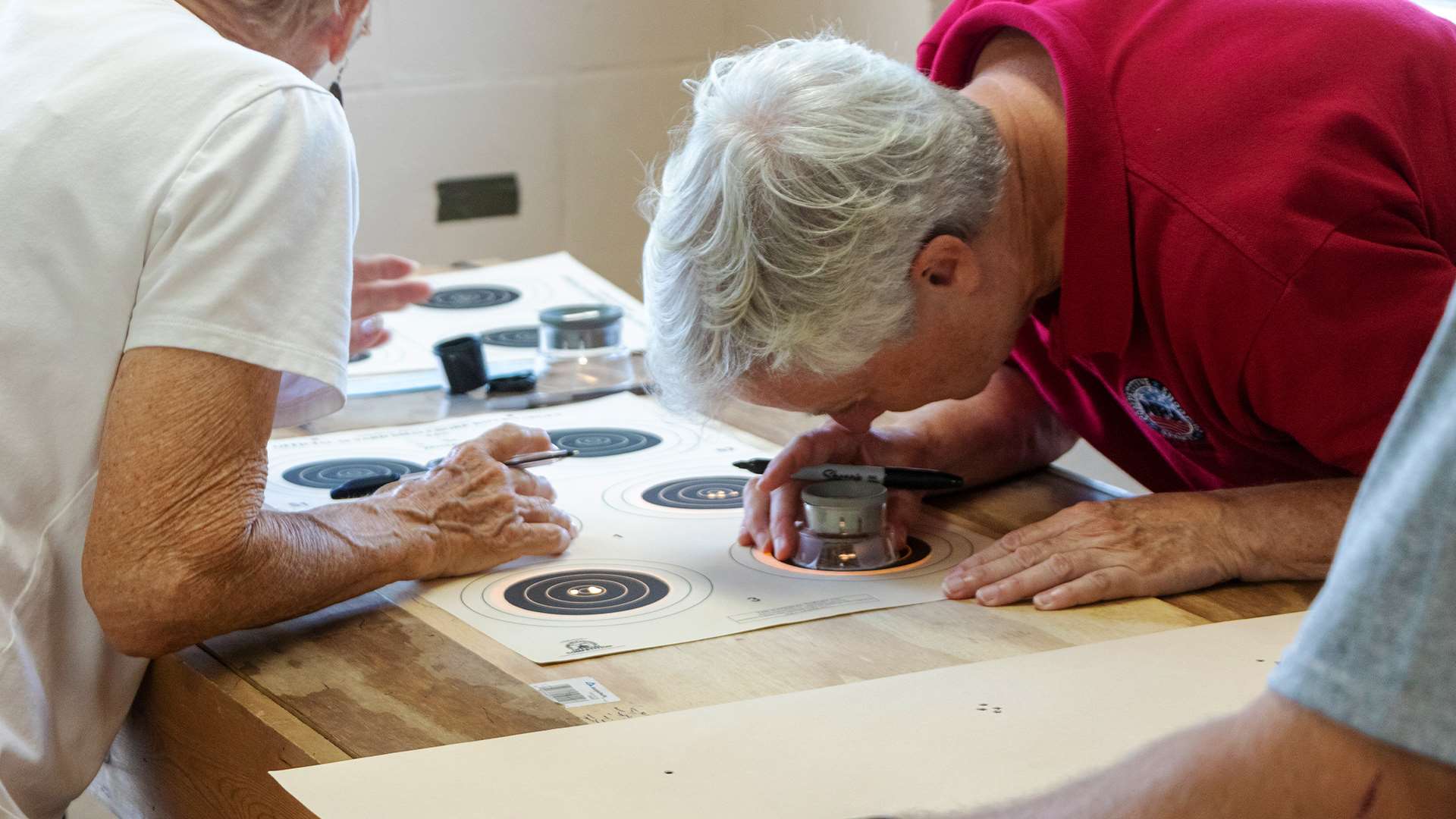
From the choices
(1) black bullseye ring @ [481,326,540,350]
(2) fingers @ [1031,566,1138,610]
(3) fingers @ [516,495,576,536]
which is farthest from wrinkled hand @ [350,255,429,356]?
(2) fingers @ [1031,566,1138,610]

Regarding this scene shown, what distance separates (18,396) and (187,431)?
15cm

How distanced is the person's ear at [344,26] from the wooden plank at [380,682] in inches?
20.9

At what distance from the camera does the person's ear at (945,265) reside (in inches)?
54.5

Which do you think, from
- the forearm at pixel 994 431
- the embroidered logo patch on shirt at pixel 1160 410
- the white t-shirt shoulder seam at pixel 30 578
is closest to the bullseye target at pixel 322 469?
the white t-shirt shoulder seam at pixel 30 578

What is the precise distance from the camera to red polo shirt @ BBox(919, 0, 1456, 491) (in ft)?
4.26

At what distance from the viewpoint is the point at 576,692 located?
45.8 inches

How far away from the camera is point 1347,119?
132cm

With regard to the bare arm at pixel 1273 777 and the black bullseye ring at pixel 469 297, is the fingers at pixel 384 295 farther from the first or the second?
the bare arm at pixel 1273 777

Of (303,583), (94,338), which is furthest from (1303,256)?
(94,338)

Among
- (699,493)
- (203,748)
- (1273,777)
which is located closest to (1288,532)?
(699,493)

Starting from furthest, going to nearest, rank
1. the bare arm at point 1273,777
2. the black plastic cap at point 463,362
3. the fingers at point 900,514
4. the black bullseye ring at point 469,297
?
the black bullseye ring at point 469,297
the black plastic cap at point 463,362
the fingers at point 900,514
the bare arm at point 1273,777

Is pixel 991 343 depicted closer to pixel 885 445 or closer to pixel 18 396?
pixel 885 445

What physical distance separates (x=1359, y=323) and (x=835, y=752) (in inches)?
24.3

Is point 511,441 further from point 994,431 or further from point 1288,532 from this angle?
point 1288,532
